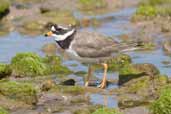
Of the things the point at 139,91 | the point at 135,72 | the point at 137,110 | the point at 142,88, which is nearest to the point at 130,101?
the point at 139,91

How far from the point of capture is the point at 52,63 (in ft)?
59.5

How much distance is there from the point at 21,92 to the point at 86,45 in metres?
2.55

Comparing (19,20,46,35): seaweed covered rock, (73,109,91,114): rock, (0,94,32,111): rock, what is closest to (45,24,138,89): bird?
(0,94,32,111): rock

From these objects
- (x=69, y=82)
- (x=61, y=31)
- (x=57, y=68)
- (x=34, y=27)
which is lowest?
(x=69, y=82)

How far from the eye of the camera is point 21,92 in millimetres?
14055

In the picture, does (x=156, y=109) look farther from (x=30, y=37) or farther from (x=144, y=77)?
(x=30, y=37)

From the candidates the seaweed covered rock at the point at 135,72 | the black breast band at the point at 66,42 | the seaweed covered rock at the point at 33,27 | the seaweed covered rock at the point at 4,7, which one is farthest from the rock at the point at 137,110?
the seaweed covered rock at the point at 4,7

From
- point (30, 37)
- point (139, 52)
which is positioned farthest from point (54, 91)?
point (30, 37)

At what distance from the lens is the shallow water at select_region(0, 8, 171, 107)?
16.6 meters

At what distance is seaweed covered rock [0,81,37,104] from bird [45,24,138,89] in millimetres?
2050

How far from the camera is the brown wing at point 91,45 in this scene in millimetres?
15930

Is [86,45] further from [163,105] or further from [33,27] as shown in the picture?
[33,27]

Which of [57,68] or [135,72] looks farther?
[57,68]

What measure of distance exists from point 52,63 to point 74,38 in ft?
7.47
